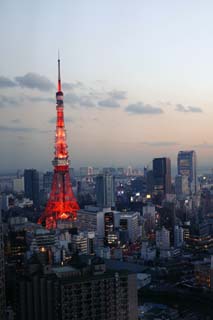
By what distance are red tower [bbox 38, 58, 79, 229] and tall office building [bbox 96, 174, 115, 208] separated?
3.02m

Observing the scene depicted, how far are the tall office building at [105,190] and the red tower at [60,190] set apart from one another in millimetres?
3016

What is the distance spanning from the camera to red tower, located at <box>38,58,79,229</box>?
10.1 m

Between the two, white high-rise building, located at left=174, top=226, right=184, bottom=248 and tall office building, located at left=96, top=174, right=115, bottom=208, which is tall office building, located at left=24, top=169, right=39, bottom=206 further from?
white high-rise building, located at left=174, top=226, right=184, bottom=248

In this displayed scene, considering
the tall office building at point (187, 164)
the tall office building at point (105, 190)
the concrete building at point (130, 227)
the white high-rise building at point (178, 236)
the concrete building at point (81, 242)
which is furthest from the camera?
the tall office building at point (187, 164)

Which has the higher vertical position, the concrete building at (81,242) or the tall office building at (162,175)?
the tall office building at (162,175)

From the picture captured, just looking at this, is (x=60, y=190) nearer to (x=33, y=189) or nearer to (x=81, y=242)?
(x=33, y=189)

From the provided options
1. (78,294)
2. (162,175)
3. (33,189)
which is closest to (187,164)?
(162,175)

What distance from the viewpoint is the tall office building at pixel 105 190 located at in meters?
14.1

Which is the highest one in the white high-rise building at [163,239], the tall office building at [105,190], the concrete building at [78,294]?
the tall office building at [105,190]

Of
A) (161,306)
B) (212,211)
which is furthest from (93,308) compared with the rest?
(212,211)

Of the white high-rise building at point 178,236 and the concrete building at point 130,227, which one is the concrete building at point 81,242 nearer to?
the concrete building at point 130,227

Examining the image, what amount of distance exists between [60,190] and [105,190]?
12.1 feet

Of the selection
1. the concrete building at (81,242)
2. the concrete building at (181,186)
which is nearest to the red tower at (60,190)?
the concrete building at (81,242)

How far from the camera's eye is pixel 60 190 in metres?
10.7
